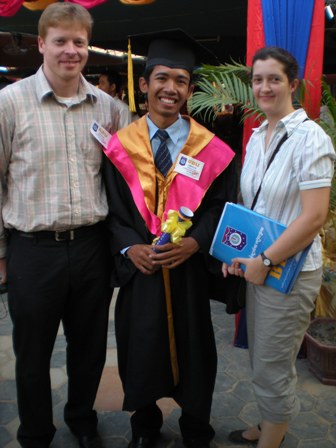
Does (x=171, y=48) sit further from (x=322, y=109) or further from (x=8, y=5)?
(x=8, y=5)

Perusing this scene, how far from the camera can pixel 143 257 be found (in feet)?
6.33

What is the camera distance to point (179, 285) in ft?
6.66

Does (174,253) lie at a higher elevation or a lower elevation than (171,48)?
lower

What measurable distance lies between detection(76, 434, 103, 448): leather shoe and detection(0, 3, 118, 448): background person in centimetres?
19

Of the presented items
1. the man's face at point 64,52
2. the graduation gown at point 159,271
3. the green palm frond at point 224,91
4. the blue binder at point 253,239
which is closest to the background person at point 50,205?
the man's face at point 64,52

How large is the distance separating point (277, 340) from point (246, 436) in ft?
2.60

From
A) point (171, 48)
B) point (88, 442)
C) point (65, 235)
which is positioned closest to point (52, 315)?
point (65, 235)

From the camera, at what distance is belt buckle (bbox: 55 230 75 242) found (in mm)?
1974

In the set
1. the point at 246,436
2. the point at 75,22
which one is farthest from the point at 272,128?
the point at 246,436

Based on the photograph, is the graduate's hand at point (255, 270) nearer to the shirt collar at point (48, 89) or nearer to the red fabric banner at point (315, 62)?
the shirt collar at point (48, 89)

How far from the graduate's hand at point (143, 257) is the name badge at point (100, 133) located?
482mm

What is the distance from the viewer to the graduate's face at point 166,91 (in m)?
1.98

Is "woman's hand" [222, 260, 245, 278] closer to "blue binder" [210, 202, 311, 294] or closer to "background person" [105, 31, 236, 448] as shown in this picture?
"blue binder" [210, 202, 311, 294]

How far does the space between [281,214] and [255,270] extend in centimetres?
24
